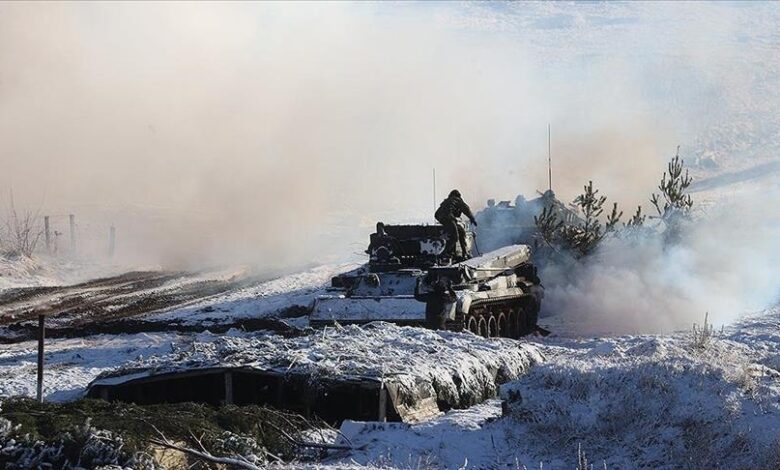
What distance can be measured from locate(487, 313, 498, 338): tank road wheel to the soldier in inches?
54.1

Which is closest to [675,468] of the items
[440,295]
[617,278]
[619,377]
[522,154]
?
[619,377]

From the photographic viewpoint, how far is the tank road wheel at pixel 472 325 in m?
22.1

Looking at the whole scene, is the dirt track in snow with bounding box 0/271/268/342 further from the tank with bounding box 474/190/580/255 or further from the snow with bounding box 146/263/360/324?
the tank with bounding box 474/190/580/255

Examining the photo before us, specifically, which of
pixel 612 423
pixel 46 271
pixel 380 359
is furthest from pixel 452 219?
pixel 46 271

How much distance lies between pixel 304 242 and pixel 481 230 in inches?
604

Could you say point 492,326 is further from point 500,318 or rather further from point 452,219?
point 452,219

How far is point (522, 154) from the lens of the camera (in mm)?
67438

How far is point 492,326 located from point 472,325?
1543 millimetres

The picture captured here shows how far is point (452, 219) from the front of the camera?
24.2m

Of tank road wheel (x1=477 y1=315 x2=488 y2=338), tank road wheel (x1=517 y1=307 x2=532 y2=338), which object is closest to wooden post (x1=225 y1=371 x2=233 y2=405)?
tank road wheel (x1=477 y1=315 x2=488 y2=338)

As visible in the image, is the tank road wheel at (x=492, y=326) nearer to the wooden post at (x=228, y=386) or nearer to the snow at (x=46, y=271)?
the wooden post at (x=228, y=386)

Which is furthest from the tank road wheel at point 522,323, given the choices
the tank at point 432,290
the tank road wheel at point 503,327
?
the tank road wheel at point 503,327

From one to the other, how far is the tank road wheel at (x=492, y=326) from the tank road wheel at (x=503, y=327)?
0.85 ft

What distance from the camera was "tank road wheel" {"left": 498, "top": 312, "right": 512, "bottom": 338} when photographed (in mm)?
24328
